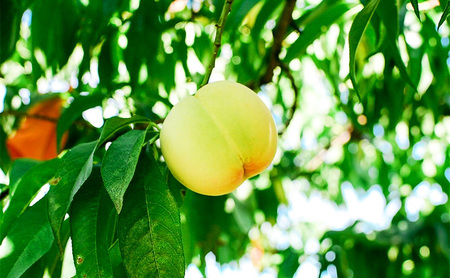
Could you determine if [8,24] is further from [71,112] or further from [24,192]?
[24,192]

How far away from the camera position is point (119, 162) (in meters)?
0.75

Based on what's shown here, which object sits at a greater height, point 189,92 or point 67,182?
point 67,182

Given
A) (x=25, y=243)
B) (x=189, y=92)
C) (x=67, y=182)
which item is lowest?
(x=189, y=92)

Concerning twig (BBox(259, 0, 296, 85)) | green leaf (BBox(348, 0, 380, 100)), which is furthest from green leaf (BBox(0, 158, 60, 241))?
twig (BBox(259, 0, 296, 85))

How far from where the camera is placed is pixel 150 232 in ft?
2.48

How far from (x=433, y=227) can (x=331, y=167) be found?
802 millimetres

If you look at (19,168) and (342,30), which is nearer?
(19,168)

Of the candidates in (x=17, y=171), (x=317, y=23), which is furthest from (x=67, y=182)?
(x=317, y=23)

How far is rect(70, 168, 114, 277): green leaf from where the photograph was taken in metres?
0.75

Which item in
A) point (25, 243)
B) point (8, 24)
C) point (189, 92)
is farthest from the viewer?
point (189, 92)

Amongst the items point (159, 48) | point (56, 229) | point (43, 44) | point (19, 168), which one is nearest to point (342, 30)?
point (159, 48)

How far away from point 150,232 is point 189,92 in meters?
1.18

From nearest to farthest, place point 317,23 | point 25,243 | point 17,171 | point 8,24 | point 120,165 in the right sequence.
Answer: point 120,165 < point 25,243 < point 17,171 < point 317,23 < point 8,24

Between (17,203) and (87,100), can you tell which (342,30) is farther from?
(17,203)
